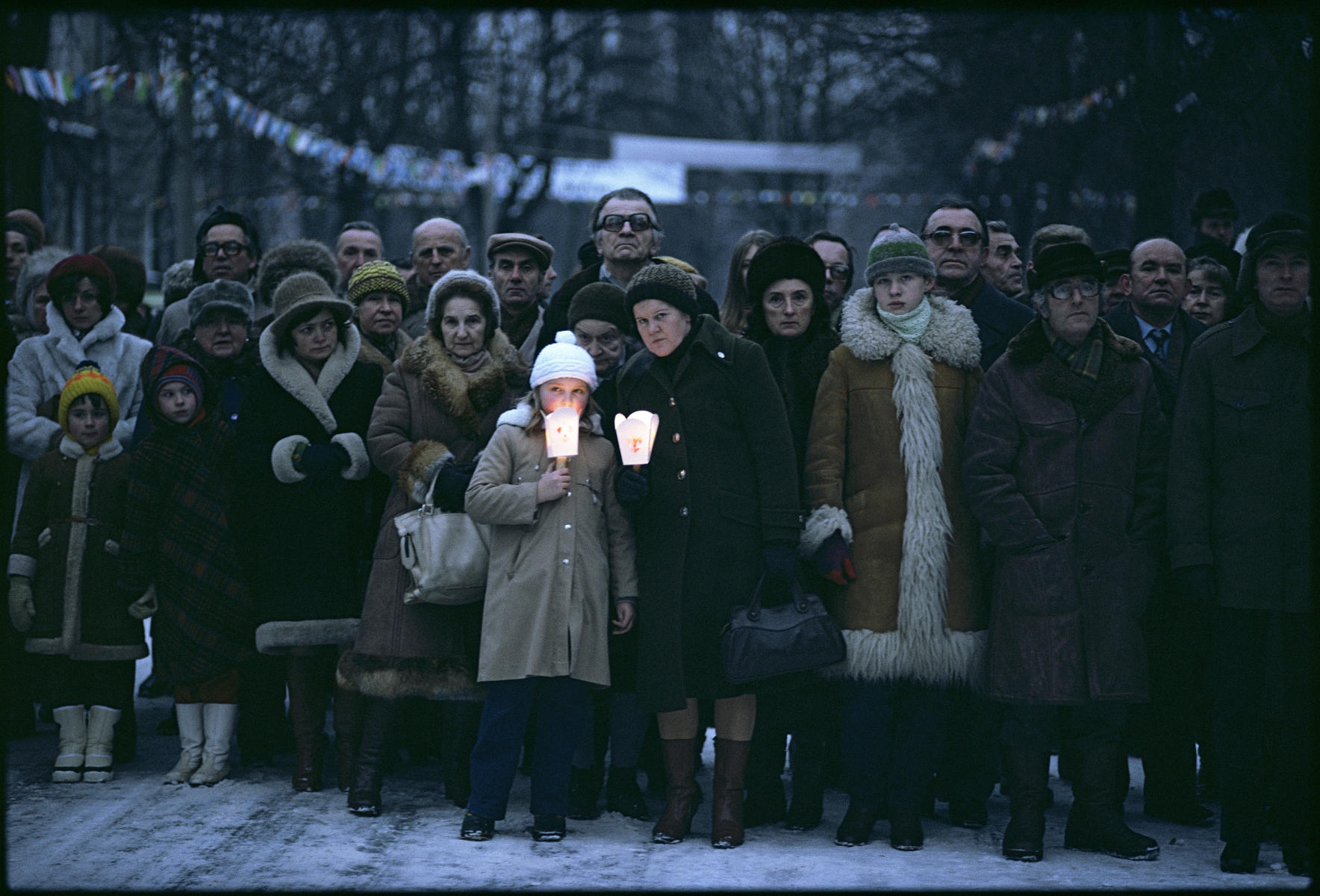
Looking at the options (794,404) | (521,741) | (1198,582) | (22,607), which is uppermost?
(794,404)

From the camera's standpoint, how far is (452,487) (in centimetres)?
590

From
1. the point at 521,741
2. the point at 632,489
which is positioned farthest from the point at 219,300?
the point at 521,741

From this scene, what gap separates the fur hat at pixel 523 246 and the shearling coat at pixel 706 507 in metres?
1.75

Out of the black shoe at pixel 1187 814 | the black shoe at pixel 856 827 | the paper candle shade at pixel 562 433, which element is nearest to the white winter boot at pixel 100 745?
the paper candle shade at pixel 562 433

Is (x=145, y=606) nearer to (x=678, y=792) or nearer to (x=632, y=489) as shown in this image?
(x=632, y=489)

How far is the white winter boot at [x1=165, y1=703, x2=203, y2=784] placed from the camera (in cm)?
654

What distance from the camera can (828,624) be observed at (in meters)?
5.57

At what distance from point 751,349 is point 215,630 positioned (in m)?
2.68

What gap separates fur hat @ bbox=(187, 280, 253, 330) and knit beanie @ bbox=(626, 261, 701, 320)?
234cm

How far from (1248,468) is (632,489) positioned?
2295 mm

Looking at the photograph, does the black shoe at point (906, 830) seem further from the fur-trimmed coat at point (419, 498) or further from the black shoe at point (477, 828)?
the fur-trimmed coat at point (419, 498)

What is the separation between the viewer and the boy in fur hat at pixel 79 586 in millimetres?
6609

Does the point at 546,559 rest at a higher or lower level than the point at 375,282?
lower

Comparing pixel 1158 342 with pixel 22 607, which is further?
pixel 1158 342
